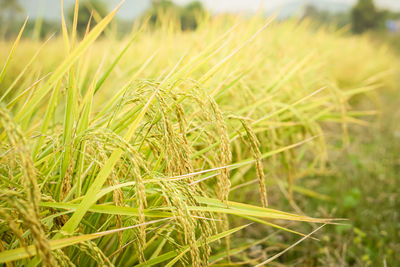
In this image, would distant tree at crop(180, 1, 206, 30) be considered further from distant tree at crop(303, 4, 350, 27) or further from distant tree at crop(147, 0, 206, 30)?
distant tree at crop(303, 4, 350, 27)

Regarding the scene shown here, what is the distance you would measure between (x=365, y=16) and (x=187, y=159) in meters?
21.1

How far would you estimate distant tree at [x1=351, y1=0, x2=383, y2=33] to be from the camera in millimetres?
17672

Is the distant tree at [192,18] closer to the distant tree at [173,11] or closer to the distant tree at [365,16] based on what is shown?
the distant tree at [173,11]

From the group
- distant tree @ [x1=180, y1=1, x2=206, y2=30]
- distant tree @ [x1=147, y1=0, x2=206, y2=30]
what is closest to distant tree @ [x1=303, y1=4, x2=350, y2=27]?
→ distant tree @ [x1=180, y1=1, x2=206, y2=30]

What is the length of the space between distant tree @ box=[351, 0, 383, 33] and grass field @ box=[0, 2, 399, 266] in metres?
16.8

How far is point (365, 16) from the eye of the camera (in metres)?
17.9

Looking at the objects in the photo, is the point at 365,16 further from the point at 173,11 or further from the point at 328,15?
the point at 173,11

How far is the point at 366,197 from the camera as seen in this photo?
2312 millimetres

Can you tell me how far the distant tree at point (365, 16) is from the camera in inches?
696

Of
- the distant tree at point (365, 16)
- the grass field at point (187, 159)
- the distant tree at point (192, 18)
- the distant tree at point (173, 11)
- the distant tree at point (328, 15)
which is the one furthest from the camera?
the distant tree at point (365, 16)

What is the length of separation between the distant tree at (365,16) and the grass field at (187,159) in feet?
55.1

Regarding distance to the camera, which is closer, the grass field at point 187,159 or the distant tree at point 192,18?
the grass field at point 187,159

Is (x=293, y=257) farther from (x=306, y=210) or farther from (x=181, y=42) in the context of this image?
(x=181, y=42)

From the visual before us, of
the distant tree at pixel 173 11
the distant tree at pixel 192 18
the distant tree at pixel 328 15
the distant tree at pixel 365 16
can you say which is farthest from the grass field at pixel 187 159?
the distant tree at pixel 365 16
